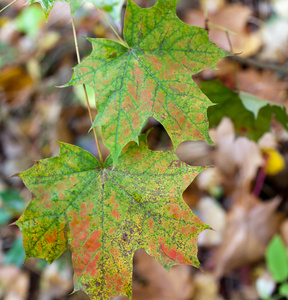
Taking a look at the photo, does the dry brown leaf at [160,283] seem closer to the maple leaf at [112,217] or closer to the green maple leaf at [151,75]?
the maple leaf at [112,217]

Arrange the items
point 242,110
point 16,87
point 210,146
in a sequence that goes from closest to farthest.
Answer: point 242,110 → point 210,146 → point 16,87

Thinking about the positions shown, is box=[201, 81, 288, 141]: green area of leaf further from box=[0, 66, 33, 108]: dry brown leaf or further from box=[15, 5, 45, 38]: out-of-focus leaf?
box=[15, 5, 45, 38]: out-of-focus leaf

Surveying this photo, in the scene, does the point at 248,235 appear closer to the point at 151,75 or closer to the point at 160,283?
the point at 160,283

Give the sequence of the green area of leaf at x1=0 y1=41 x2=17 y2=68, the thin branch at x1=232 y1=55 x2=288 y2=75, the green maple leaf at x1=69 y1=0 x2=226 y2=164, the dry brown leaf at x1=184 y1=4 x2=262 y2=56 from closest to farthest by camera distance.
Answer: the green maple leaf at x1=69 y1=0 x2=226 y2=164
the thin branch at x1=232 y1=55 x2=288 y2=75
the dry brown leaf at x1=184 y1=4 x2=262 y2=56
the green area of leaf at x1=0 y1=41 x2=17 y2=68

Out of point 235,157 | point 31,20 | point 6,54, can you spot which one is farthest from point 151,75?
point 6,54

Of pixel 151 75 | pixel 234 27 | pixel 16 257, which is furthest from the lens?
pixel 234 27

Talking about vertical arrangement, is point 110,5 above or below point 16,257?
above

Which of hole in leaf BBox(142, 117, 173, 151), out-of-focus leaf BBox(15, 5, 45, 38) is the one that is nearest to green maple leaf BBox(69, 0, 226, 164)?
hole in leaf BBox(142, 117, 173, 151)
